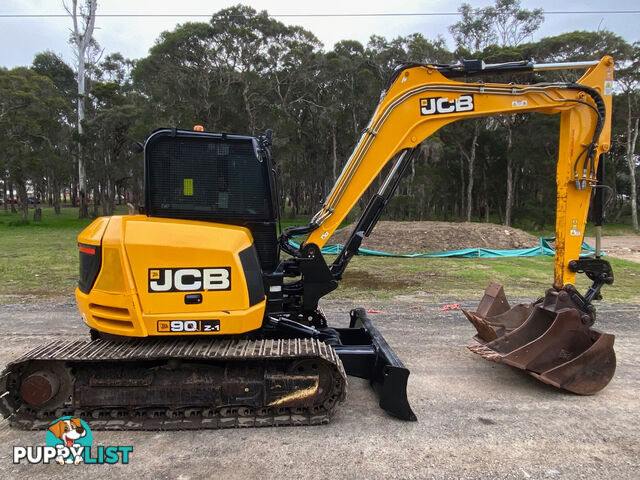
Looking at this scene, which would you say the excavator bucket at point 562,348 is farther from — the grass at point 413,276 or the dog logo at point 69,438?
the grass at point 413,276

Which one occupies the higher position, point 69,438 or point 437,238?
point 69,438

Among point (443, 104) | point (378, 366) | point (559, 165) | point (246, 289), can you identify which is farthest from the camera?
point (559, 165)

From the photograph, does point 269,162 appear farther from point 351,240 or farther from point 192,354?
point 192,354

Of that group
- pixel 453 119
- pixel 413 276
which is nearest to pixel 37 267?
pixel 413 276

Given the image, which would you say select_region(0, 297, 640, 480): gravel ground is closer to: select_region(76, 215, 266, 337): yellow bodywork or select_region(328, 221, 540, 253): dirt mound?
select_region(76, 215, 266, 337): yellow bodywork

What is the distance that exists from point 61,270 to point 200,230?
10701 millimetres

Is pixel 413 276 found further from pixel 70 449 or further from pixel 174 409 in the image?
pixel 70 449

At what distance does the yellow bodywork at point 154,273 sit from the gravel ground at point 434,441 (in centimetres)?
95

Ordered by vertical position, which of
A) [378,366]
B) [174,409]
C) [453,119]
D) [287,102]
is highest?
[287,102]

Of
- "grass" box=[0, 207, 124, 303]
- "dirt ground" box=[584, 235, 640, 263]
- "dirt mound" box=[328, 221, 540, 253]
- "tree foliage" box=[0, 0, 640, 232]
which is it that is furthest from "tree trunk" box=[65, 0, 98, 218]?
"dirt ground" box=[584, 235, 640, 263]

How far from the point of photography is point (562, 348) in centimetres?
462

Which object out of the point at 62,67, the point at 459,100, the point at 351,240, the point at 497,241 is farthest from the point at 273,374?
the point at 62,67

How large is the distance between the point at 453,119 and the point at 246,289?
289 cm

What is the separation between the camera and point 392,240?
63.2 ft
